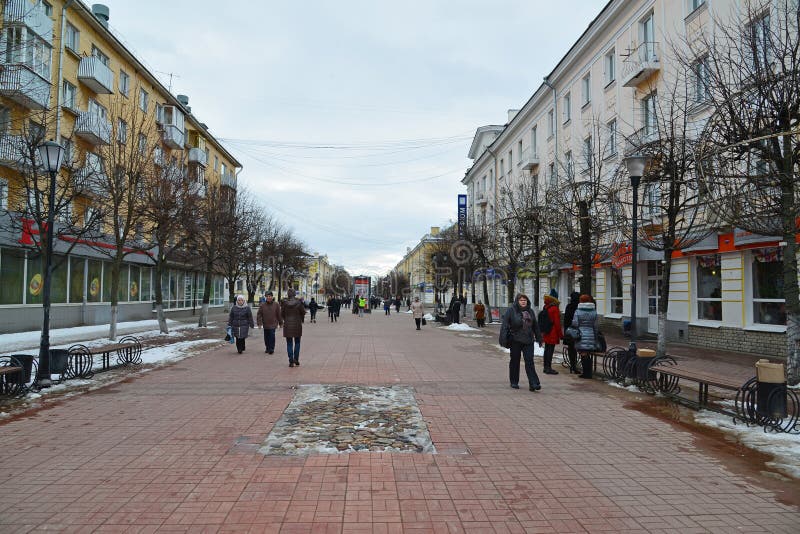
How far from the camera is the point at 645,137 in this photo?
1337 cm

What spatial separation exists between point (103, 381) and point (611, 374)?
1017 cm

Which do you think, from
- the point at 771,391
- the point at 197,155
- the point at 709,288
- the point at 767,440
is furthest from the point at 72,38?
the point at 767,440

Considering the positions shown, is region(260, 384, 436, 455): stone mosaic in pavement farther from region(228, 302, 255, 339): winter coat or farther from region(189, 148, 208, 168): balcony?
region(189, 148, 208, 168): balcony

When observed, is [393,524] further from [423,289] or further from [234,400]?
[423,289]

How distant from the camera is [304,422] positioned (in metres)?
6.57

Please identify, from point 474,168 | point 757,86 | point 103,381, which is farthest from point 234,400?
point 474,168

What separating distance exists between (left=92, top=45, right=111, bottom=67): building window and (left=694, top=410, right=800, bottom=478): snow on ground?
2807 cm

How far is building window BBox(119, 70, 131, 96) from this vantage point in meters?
28.1

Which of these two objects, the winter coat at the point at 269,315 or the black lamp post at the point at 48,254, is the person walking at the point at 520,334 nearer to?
the winter coat at the point at 269,315

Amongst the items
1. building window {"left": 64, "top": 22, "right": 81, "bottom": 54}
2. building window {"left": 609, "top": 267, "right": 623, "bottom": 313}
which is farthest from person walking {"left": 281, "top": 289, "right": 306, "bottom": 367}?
building window {"left": 64, "top": 22, "right": 81, "bottom": 54}

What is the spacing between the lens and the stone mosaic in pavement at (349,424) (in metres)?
5.55

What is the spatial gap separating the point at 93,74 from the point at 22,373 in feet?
66.1

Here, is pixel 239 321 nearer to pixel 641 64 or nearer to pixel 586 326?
pixel 586 326

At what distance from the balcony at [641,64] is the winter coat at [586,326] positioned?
11.9 meters
